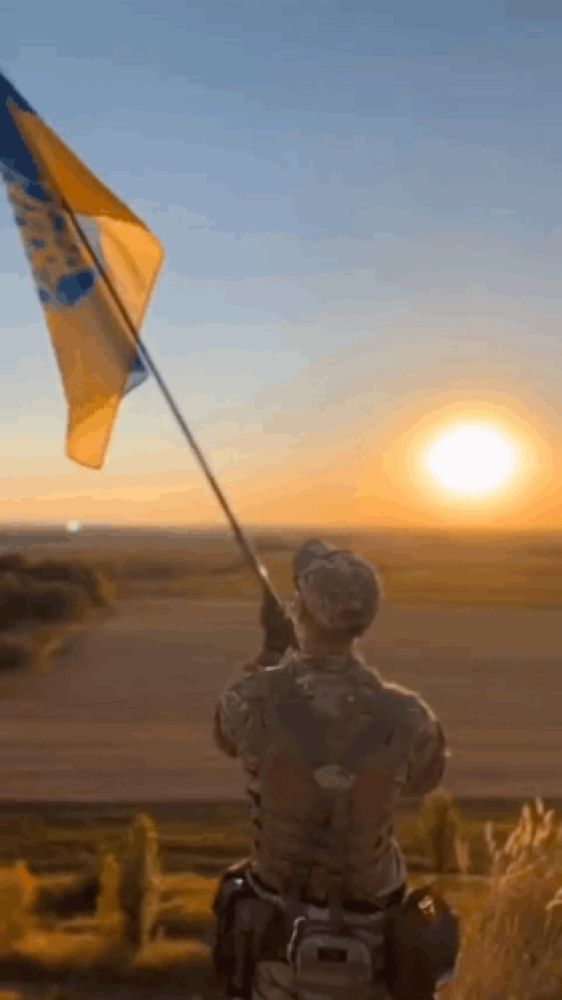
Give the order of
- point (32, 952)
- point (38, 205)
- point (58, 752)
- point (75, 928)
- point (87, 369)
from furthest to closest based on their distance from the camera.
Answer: point (58, 752) < point (75, 928) < point (32, 952) < point (38, 205) < point (87, 369)

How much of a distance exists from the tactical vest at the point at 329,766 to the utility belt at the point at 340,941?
0.07 meters

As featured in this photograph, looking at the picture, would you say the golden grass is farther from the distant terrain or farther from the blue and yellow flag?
the blue and yellow flag

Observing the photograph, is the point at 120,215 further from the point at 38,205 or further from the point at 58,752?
the point at 58,752

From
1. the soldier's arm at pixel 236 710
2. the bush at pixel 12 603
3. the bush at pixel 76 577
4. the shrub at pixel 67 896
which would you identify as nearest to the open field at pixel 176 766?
the shrub at pixel 67 896

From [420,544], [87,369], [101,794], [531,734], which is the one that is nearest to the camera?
[87,369]

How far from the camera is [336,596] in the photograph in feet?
10.3

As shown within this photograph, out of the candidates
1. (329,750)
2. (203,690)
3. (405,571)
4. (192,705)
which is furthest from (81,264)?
(405,571)

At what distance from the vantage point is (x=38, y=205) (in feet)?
18.1

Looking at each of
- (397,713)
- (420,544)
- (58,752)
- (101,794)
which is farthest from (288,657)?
(420,544)

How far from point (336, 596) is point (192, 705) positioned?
2184 cm

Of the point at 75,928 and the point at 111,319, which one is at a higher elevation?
the point at 111,319

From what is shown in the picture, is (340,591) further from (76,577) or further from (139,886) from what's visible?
(76,577)

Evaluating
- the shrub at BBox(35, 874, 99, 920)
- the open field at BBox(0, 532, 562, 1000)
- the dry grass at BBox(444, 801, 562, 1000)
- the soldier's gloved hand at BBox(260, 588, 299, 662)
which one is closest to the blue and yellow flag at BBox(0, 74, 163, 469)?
the soldier's gloved hand at BBox(260, 588, 299, 662)

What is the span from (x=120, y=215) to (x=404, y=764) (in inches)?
113
